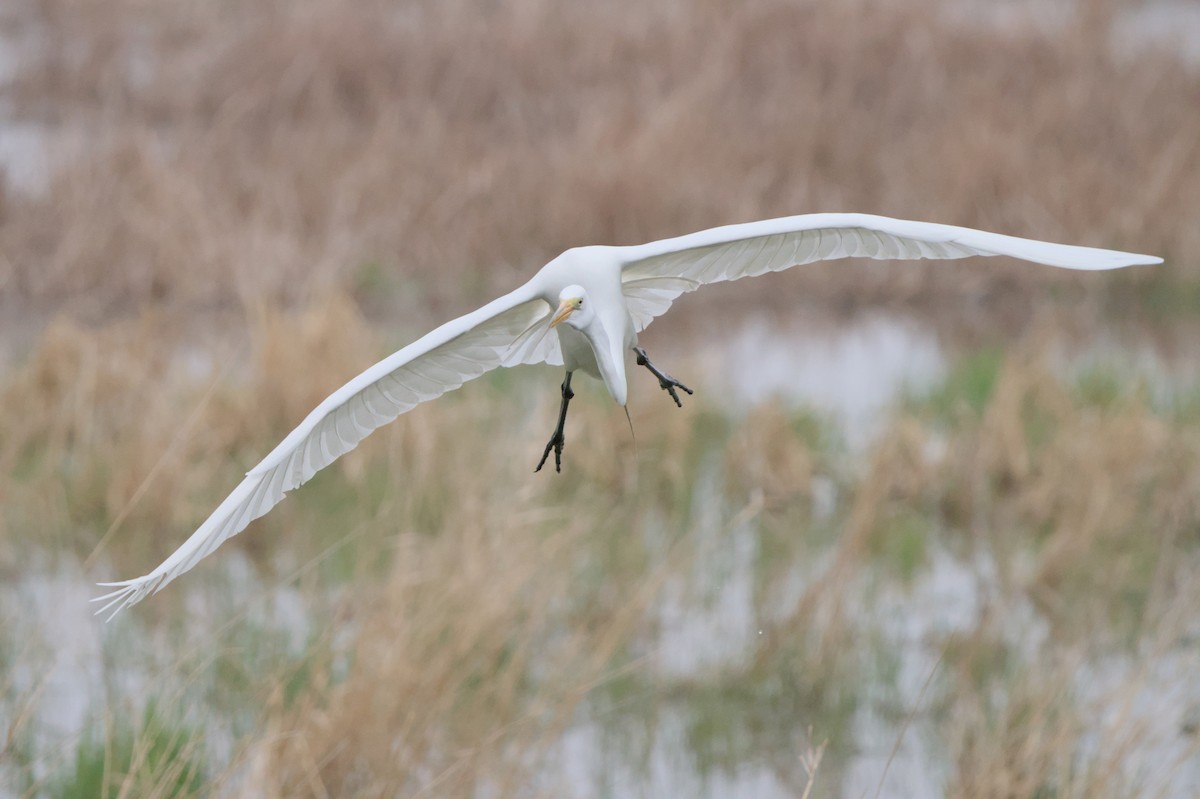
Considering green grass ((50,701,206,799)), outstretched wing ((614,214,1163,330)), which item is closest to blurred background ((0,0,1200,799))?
green grass ((50,701,206,799))

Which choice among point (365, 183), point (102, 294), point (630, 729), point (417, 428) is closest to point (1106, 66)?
point (365, 183)

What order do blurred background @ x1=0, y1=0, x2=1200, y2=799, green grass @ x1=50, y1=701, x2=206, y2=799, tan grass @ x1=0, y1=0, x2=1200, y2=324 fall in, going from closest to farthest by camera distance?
1. green grass @ x1=50, y1=701, x2=206, y2=799
2. blurred background @ x1=0, y1=0, x2=1200, y2=799
3. tan grass @ x1=0, y1=0, x2=1200, y2=324

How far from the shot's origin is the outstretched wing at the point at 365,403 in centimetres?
144

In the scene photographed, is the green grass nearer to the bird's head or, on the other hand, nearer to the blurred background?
the blurred background

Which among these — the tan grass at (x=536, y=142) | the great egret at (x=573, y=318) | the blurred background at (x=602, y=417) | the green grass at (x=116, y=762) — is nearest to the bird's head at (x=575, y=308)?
the great egret at (x=573, y=318)

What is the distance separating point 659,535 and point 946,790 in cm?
184

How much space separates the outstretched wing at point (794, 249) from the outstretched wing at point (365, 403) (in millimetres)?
117

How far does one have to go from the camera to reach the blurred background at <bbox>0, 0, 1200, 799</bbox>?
11.0ft

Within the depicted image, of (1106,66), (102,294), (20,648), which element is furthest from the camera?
(1106,66)

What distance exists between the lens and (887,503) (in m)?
5.23

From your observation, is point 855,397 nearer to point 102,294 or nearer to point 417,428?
point 417,428

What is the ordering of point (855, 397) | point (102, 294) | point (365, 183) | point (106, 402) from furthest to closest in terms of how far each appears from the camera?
point (365, 183) → point (102, 294) → point (855, 397) → point (106, 402)

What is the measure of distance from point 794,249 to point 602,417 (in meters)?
3.61

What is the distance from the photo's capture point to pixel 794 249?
62.4 inches
